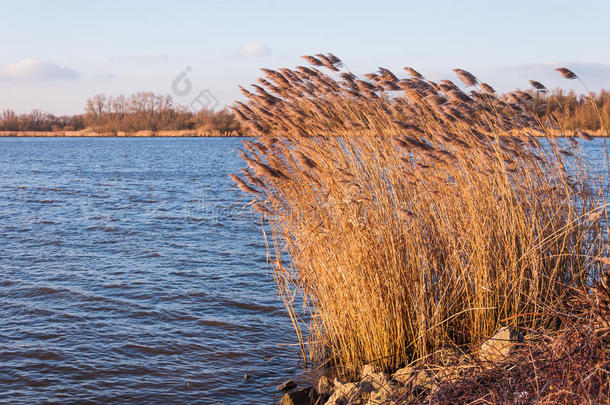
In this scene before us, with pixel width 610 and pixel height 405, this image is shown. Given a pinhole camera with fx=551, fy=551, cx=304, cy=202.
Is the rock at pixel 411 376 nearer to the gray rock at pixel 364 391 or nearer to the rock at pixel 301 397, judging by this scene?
the gray rock at pixel 364 391

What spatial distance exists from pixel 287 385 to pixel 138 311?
3.71 metres

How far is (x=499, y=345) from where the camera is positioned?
15.7 feet

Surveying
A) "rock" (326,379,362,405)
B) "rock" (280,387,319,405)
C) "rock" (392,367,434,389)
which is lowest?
"rock" (280,387,319,405)

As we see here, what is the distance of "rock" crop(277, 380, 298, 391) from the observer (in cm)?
591

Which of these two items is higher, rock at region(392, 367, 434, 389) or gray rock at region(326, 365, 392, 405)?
rock at region(392, 367, 434, 389)

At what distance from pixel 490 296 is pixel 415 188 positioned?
4.12ft

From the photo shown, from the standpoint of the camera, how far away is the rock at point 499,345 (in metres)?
4.59

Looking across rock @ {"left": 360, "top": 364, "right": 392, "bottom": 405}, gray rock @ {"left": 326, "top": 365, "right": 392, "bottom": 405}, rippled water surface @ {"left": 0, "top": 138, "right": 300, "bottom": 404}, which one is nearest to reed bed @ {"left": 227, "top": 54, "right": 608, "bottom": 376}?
rock @ {"left": 360, "top": 364, "right": 392, "bottom": 405}

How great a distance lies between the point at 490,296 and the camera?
17.4ft

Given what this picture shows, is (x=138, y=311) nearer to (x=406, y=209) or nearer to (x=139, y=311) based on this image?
(x=139, y=311)

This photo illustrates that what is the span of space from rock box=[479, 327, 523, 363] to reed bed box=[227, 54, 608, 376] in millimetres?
291

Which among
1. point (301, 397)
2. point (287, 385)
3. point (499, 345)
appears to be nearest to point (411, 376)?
point (499, 345)

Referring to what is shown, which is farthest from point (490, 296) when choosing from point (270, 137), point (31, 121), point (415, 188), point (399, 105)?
point (31, 121)

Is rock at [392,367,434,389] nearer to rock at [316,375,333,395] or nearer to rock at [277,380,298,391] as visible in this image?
rock at [316,375,333,395]
